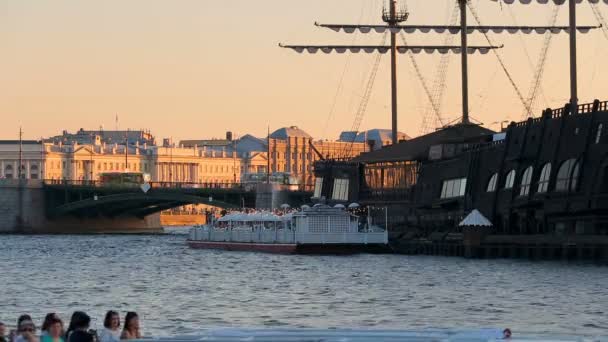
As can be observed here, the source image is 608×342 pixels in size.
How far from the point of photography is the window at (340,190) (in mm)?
112500

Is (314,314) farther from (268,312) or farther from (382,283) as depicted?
(382,283)

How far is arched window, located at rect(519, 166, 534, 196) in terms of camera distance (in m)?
82.7

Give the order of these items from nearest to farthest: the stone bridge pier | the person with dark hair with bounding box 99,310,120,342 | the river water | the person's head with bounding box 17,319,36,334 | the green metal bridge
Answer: the person's head with bounding box 17,319,36,334 → the person with dark hair with bounding box 99,310,120,342 → the river water → the green metal bridge → the stone bridge pier

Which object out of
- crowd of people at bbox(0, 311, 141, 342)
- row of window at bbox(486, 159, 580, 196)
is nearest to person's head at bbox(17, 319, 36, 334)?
crowd of people at bbox(0, 311, 141, 342)

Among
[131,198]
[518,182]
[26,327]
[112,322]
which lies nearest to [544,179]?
[518,182]

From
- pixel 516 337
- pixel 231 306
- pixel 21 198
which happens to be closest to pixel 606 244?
pixel 231 306

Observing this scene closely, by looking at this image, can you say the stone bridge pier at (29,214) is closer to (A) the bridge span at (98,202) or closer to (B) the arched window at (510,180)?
(A) the bridge span at (98,202)

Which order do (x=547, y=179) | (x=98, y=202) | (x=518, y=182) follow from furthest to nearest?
(x=98, y=202) < (x=518, y=182) < (x=547, y=179)

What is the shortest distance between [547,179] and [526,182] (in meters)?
2.83

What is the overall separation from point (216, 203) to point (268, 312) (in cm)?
9258

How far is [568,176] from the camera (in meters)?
78.3

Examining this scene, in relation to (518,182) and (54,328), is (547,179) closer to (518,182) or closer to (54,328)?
(518,182)

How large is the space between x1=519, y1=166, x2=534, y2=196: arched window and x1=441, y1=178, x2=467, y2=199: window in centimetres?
883

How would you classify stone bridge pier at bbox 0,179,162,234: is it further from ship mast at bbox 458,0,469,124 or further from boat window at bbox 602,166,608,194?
boat window at bbox 602,166,608,194
